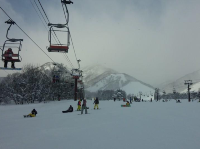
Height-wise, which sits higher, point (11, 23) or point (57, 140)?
Result: point (11, 23)

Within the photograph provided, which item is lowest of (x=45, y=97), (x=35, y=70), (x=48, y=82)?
(x=45, y=97)

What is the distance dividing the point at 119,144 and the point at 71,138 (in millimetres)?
2284

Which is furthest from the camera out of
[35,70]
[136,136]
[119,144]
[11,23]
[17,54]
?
[35,70]

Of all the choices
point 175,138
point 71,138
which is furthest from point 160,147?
point 71,138

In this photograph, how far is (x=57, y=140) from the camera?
7.29 m

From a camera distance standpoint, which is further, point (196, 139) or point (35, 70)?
point (35, 70)

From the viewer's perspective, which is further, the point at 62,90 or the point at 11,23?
the point at 62,90

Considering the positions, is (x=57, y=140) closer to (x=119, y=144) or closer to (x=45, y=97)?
(x=119, y=144)

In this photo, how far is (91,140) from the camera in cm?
701

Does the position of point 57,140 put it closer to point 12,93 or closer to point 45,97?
point 45,97

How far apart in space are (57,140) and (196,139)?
5.85m

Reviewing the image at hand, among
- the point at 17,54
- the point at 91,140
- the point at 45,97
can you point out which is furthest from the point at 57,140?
the point at 45,97

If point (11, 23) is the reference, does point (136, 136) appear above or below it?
below

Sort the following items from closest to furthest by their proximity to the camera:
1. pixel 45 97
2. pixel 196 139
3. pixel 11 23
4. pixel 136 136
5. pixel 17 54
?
pixel 196 139, pixel 136 136, pixel 11 23, pixel 17 54, pixel 45 97
